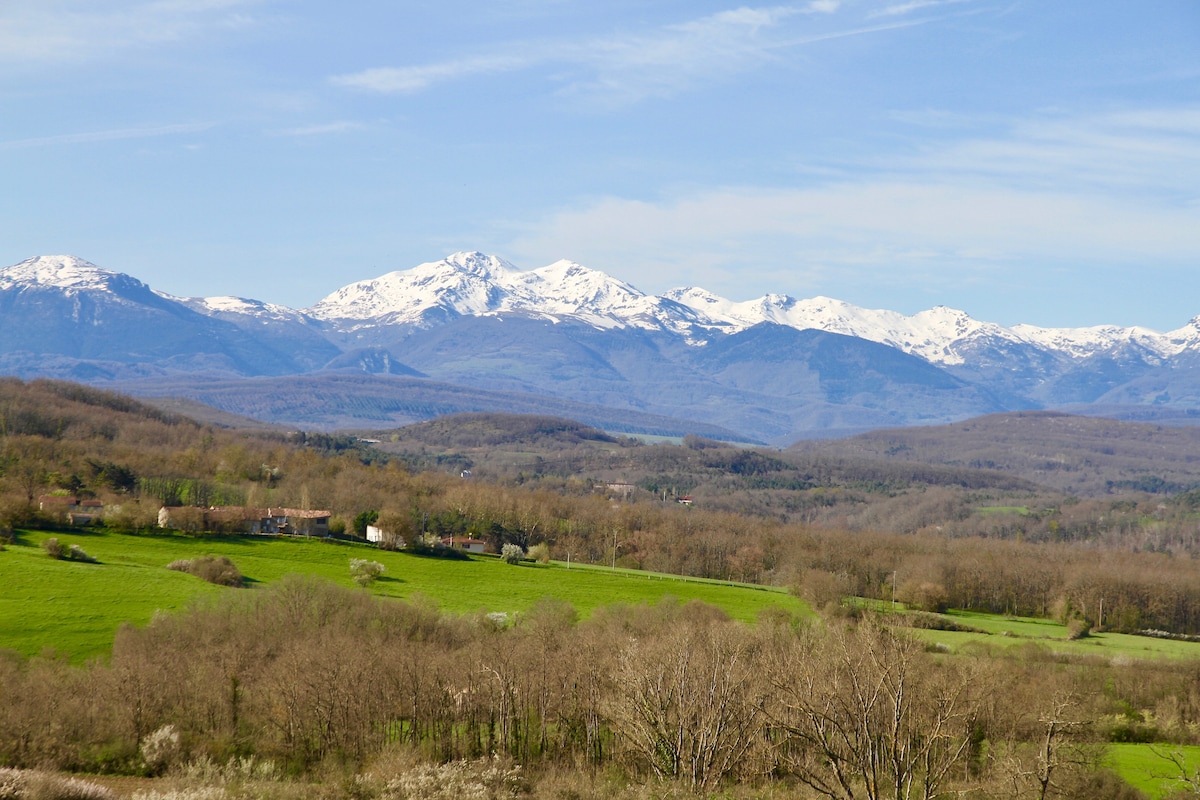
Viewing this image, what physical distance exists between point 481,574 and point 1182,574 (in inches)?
3196

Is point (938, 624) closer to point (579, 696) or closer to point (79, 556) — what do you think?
point (579, 696)

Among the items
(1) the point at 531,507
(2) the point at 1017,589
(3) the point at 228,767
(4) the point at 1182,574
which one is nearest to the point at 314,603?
(3) the point at 228,767

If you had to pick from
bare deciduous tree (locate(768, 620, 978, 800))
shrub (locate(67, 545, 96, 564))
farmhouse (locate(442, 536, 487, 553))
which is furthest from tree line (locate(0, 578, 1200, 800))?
farmhouse (locate(442, 536, 487, 553))

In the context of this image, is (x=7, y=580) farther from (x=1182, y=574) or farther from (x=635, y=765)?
(x=1182, y=574)

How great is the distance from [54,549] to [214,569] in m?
10.2

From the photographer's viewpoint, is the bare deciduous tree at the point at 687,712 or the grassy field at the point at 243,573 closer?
the bare deciduous tree at the point at 687,712

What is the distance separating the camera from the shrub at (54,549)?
7200 centimetres

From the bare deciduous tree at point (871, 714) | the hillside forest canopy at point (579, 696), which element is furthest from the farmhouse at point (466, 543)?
the bare deciduous tree at point (871, 714)

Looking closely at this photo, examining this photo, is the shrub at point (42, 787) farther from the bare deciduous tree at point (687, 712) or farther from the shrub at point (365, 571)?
the shrub at point (365, 571)

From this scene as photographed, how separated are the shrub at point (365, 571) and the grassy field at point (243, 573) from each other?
650mm

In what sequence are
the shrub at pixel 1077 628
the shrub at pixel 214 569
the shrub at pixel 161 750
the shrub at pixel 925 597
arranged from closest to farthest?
the shrub at pixel 161 750 → the shrub at pixel 214 569 → the shrub at pixel 1077 628 → the shrub at pixel 925 597

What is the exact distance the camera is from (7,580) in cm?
6384

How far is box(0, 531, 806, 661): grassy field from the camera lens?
5875 centimetres

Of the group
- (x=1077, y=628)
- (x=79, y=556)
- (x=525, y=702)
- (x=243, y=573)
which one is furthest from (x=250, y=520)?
(x=1077, y=628)
